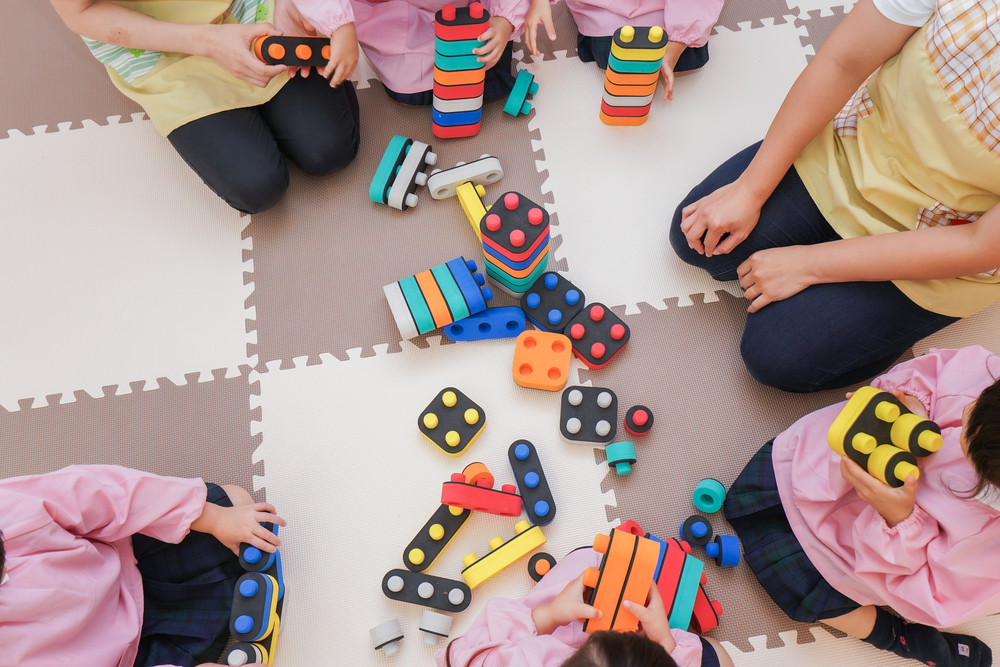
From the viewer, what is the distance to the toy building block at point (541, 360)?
1.13 metres

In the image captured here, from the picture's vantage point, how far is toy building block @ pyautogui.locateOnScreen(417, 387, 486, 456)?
1.10 metres

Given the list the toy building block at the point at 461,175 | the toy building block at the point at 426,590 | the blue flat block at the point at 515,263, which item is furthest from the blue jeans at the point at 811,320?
the toy building block at the point at 426,590

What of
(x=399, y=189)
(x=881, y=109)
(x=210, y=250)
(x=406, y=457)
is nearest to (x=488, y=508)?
(x=406, y=457)

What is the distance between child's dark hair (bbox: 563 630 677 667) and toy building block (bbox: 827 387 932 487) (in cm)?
36

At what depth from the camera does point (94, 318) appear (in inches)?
47.7

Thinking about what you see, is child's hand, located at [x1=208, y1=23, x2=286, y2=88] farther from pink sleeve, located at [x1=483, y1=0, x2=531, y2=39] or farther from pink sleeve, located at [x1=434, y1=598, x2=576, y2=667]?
pink sleeve, located at [x1=434, y1=598, x2=576, y2=667]

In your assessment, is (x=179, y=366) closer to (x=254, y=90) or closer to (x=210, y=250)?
(x=210, y=250)

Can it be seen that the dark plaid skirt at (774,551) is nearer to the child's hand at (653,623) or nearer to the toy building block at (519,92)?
the child's hand at (653,623)

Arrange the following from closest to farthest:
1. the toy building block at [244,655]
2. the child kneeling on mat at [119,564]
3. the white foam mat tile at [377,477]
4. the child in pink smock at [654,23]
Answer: the child kneeling on mat at [119,564] → the toy building block at [244,655] → the white foam mat tile at [377,477] → the child in pink smock at [654,23]

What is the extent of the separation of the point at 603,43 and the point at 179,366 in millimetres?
988

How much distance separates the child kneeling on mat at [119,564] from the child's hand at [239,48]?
0.66 meters

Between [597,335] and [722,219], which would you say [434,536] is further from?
[722,219]

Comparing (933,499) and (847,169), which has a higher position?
(847,169)

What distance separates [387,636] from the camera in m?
1.01
